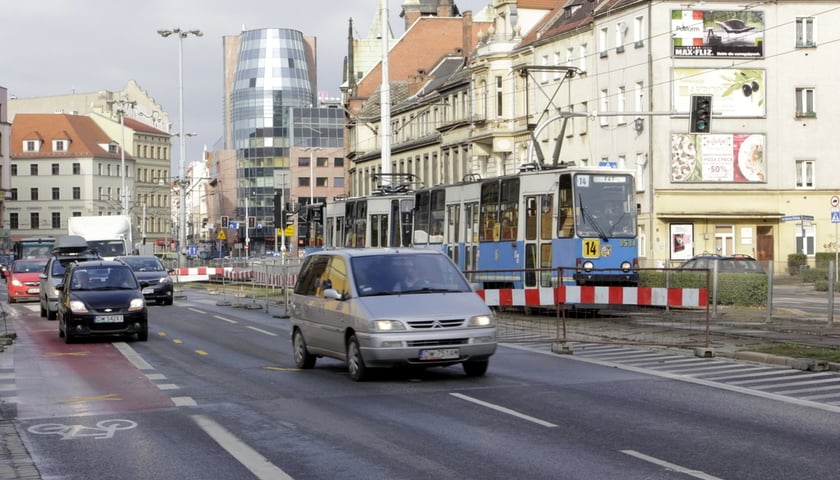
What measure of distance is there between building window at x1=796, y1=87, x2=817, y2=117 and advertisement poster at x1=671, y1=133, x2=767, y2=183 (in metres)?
2.86

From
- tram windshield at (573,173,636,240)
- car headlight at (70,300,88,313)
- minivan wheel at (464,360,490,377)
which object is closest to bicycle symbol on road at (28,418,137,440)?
minivan wheel at (464,360,490,377)

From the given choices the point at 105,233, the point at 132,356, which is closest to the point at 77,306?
the point at 132,356

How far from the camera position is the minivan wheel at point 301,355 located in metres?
19.3

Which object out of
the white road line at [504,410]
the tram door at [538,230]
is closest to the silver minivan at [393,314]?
the white road line at [504,410]

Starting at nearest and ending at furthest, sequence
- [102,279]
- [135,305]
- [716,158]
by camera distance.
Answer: [135,305]
[102,279]
[716,158]

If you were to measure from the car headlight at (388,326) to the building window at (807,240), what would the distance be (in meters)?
51.8

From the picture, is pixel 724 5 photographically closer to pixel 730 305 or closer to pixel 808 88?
pixel 808 88

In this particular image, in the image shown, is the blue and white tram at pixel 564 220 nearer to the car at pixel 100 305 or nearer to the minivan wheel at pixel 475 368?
the car at pixel 100 305

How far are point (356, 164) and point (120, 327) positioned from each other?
85.4 meters

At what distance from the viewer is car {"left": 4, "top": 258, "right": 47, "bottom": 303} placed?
1934 inches

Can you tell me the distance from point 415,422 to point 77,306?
14.6m

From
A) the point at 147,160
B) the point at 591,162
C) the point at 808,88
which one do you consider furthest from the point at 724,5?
the point at 147,160

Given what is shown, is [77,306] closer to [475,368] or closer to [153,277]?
[475,368]

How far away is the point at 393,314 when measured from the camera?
16703mm
